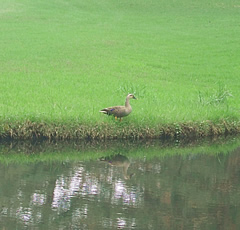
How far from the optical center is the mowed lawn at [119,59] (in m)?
17.5

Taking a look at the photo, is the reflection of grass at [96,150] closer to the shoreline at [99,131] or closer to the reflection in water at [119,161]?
the reflection in water at [119,161]

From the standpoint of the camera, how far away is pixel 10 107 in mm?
16453

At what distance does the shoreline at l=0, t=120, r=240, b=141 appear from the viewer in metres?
15.2

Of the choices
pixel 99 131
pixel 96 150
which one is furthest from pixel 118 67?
pixel 96 150

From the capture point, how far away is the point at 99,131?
1553 cm

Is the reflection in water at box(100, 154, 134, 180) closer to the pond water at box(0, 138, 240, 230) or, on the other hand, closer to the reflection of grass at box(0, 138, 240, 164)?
the pond water at box(0, 138, 240, 230)

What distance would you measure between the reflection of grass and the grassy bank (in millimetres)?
438

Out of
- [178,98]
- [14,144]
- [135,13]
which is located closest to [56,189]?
[14,144]

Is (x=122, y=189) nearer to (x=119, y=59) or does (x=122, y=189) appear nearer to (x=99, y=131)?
(x=99, y=131)

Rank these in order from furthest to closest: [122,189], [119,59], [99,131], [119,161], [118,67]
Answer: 1. [119,59]
2. [118,67]
3. [99,131]
4. [119,161]
5. [122,189]

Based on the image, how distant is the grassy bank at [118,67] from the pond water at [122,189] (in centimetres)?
105

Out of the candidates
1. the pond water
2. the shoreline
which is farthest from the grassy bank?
the pond water

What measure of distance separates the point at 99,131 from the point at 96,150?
0.80 metres

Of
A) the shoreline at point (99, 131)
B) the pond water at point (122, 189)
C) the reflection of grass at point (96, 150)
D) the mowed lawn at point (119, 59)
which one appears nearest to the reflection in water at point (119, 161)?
the pond water at point (122, 189)
